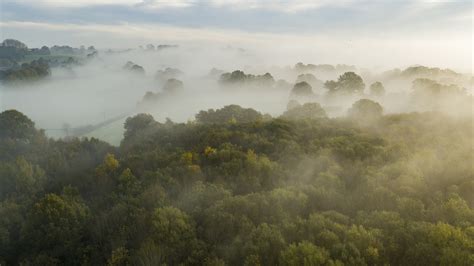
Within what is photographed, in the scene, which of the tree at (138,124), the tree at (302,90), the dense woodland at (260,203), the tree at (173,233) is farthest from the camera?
the tree at (302,90)

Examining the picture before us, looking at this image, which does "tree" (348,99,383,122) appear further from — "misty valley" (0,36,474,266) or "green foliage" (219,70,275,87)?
"green foliage" (219,70,275,87)

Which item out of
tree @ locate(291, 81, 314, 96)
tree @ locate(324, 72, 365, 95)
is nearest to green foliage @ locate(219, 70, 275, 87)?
tree @ locate(291, 81, 314, 96)

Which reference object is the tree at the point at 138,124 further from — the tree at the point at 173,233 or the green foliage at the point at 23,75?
the green foliage at the point at 23,75

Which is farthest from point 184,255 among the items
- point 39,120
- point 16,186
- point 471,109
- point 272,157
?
point 39,120

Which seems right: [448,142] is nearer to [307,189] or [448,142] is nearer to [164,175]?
[307,189]

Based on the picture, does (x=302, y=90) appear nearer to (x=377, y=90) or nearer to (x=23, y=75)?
(x=377, y=90)

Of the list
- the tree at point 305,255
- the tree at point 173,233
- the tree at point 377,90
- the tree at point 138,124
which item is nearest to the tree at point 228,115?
the tree at point 138,124

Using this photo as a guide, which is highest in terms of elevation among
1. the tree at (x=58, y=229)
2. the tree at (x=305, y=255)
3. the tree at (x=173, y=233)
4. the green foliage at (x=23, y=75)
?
the green foliage at (x=23, y=75)

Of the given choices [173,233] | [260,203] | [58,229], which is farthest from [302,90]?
[173,233]
